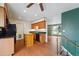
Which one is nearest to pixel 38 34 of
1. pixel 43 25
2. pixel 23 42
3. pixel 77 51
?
pixel 43 25

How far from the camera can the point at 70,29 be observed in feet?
6.53

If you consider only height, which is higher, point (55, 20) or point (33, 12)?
point (33, 12)

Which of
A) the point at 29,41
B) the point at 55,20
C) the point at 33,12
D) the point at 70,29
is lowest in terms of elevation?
the point at 29,41

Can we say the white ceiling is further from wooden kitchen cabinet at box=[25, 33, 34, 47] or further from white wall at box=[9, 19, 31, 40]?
wooden kitchen cabinet at box=[25, 33, 34, 47]

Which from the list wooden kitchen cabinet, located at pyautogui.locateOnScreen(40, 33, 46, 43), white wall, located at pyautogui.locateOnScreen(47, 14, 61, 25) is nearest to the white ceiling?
white wall, located at pyautogui.locateOnScreen(47, 14, 61, 25)

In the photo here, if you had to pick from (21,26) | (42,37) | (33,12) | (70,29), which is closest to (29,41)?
(42,37)

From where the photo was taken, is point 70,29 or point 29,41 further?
point 29,41

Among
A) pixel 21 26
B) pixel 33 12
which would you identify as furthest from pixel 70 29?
pixel 21 26

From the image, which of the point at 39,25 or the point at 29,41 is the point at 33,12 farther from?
the point at 29,41

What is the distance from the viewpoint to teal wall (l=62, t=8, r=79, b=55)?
187cm

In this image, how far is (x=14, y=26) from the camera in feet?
6.37

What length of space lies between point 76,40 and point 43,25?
0.67 meters

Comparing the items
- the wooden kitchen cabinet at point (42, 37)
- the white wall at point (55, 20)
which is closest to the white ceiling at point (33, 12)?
the white wall at point (55, 20)

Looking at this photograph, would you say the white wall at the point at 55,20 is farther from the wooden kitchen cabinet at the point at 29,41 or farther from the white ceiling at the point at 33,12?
the wooden kitchen cabinet at the point at 29,41
